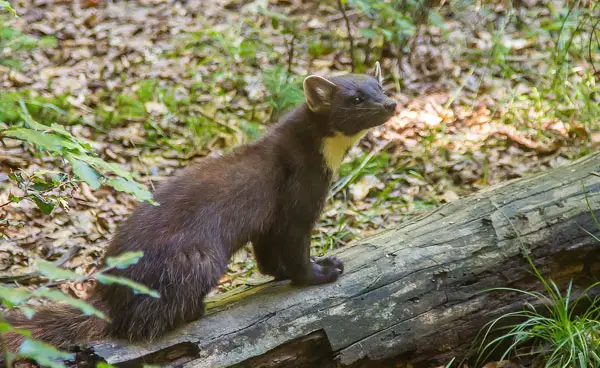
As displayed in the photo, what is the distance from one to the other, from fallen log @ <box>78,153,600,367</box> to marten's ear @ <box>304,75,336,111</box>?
109 centimetres

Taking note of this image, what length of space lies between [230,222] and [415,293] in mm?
1353

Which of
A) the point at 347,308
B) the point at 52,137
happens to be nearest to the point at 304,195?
the point at 347,308

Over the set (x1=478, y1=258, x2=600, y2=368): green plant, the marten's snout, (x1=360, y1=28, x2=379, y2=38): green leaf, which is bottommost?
(x1=478, y1=258, x2=600, y2=368): green plant

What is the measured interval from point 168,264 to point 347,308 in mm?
1219

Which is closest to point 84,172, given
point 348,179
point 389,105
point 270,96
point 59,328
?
point 59,328

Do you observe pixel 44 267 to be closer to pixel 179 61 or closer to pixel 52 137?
pixel 52 137

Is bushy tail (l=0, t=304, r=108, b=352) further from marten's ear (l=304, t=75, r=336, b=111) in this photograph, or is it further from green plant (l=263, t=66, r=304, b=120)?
green plant (l=263, t=66, r=304, b=120)

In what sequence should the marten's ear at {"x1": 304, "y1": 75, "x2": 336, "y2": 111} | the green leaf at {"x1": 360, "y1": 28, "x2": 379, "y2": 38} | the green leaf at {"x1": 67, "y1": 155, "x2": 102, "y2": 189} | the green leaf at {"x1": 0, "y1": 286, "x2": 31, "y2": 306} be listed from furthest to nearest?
the green leaf at {"x1": 360, "y1": 28, "x2": 379, "y2": 38} → the marten's ear at {"x1": 304, "y1": 75, "x2": 336, "y2": 111} → the green leaf at {"x1": 67, "y1": 155, "x2": 102, "y2": 189} → the green leaf at {"x1": 0, "y1": 286, "x2": 31, "y2": 306}

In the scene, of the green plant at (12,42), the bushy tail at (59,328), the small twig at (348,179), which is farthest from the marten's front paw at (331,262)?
the green plant at (12,42)

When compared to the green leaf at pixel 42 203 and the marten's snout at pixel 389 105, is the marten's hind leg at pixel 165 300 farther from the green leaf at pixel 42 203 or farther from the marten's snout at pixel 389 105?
the marten's snout at pixel 389 105

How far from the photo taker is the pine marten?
4.31 m

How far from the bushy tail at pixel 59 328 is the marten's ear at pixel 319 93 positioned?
218 centimetres

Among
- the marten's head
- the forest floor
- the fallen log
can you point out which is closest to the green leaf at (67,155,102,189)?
the fallen log

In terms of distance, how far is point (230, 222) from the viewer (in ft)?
15.4
